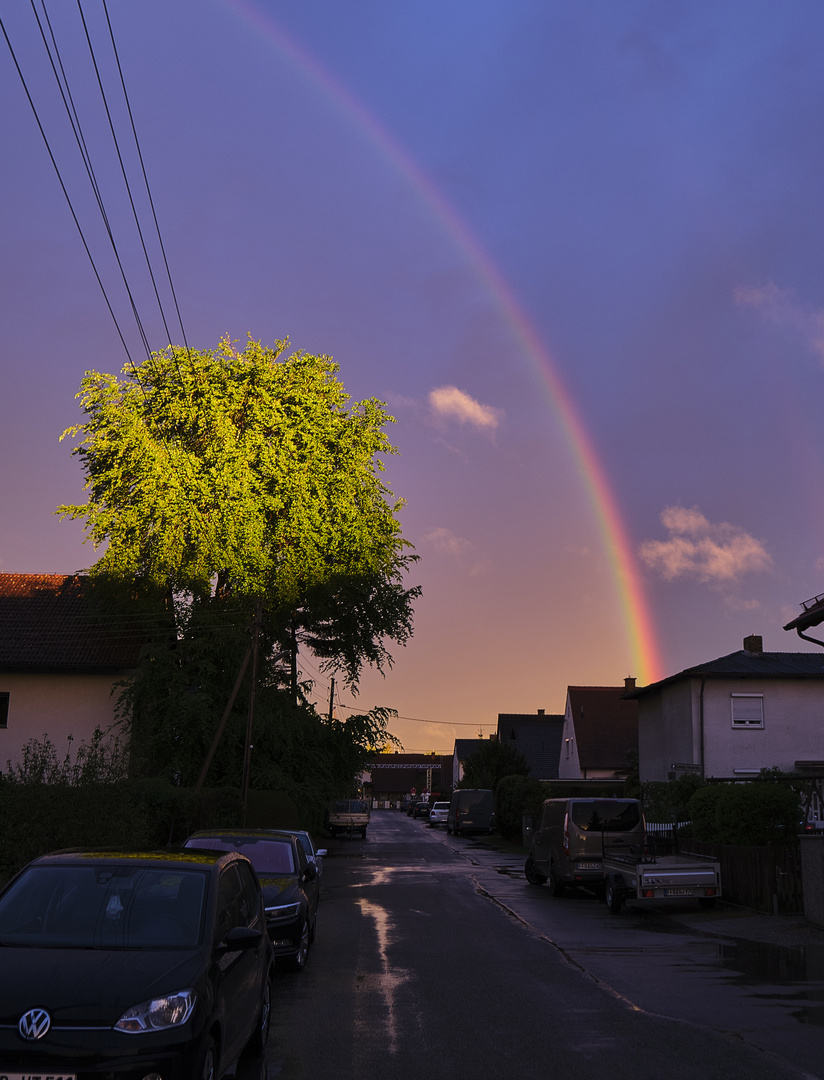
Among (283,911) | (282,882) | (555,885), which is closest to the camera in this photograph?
(283,911)

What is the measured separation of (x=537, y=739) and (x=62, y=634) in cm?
5332

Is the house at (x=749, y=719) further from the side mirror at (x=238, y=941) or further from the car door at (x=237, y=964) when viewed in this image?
the side mirror at (x=238, y=941)

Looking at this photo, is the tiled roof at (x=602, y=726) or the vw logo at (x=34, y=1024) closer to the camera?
the vw logo at (x=34, y=1024)

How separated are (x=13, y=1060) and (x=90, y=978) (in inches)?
21.3

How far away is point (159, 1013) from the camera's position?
5.34m

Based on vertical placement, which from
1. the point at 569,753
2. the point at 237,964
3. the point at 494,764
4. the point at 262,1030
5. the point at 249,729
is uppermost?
the point at 569,753

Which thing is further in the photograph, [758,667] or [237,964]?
[758,667]

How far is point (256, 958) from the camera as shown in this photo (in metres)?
7.29

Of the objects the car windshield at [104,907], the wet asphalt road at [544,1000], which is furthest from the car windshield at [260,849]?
the car windshield at [104,907]

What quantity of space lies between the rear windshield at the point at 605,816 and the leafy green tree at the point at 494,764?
37148mm

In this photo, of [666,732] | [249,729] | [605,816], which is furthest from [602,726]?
[605,816]

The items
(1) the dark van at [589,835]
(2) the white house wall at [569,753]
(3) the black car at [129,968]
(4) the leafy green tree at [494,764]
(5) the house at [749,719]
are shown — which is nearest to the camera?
(3) the black car at [129,968]

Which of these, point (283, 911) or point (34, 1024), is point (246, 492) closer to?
point (283, 911)

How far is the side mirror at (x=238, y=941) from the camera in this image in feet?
20.7
